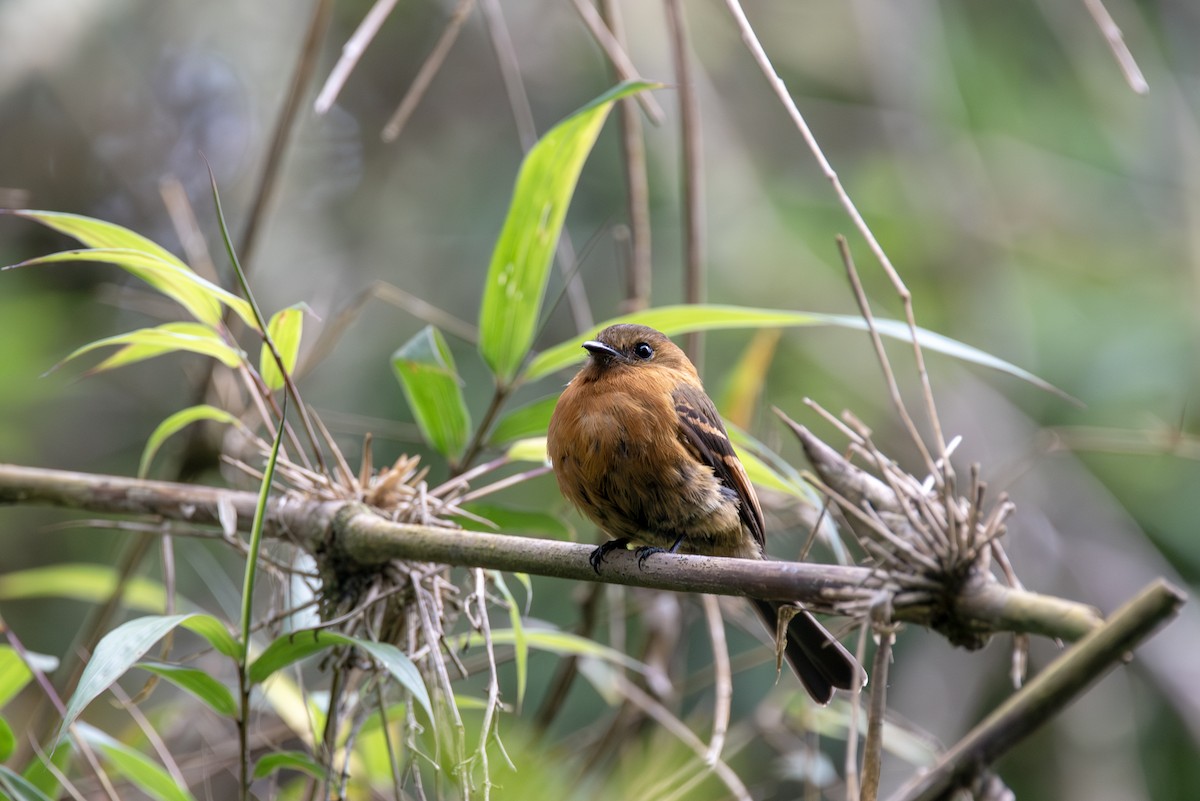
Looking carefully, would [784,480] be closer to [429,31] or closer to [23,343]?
[23,343]

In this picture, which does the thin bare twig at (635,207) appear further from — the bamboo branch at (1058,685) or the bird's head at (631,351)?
the bamboo branch at (1058,685)

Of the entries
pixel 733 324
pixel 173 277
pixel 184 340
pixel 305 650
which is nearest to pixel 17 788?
pixel 305 650

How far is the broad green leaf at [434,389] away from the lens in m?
2.46

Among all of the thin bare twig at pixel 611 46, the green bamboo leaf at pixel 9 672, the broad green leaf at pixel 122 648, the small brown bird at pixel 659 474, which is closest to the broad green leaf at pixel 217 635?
the broad green leaf at pixel 122 648

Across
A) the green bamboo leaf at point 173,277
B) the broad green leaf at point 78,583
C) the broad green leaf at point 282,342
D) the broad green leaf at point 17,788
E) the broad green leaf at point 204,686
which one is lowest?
the broad green leaf at point 78,583

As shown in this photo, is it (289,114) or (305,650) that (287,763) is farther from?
(289,114)

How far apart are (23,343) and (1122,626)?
4492 mm

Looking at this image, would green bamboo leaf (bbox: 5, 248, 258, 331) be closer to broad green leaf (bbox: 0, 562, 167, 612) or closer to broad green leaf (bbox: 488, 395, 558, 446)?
broad green leaf (bbox: 488, 395, 558, 446)

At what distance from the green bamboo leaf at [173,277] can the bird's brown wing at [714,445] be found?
1090 millimetres

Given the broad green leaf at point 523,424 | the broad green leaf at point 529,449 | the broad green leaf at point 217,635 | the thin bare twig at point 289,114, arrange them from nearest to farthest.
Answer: the broad green leaf at point 217,635
the broad green leaf at point 523,424
the broad green leaf at point 529,449
the thin bare twig at point 289,114

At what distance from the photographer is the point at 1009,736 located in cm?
146

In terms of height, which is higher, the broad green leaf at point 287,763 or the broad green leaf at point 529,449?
the broad green leaf at point 529,449

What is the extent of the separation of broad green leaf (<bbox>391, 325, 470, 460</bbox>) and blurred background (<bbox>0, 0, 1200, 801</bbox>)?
1587mm

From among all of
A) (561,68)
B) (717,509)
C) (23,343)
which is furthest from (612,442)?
(561,68)
